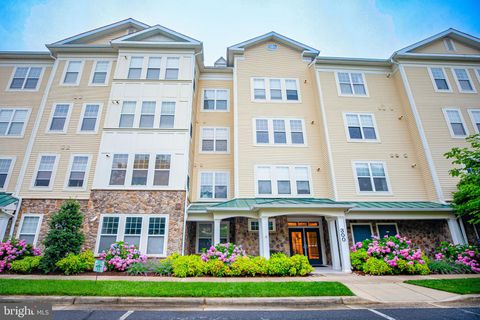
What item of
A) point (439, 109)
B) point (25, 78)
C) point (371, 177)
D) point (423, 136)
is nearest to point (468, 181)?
point (423, 136)

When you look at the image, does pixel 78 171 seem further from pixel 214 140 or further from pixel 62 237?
pixel 214 140

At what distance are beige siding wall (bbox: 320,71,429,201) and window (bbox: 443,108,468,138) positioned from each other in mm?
2256

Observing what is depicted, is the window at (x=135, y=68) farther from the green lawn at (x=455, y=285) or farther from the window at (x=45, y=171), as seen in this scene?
the green lawn at (x=455, y=285)

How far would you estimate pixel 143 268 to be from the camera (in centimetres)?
960

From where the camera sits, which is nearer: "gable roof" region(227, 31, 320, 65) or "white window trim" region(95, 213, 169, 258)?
"white window trim" region(95, 213, 169, 258)

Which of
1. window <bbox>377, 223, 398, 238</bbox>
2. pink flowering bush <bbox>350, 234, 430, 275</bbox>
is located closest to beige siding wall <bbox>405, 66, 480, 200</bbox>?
window <bbox>377, 223, 398, 238</bbox>

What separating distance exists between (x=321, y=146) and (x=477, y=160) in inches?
274

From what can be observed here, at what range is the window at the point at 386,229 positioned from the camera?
512 inches

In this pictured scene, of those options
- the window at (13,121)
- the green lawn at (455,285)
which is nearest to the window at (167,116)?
the window at (13,121)

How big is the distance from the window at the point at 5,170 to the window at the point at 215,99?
1186 centimetres

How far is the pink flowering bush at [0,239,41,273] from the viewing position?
9.46 metres

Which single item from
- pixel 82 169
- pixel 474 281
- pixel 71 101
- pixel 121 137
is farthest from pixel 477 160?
pixel 71 101

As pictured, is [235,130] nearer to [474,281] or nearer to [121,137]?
[121,137]

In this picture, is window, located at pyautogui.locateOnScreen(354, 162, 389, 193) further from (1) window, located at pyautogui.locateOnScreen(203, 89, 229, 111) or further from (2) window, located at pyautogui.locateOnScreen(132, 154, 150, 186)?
(2) window, located at pyautogui.locateOnScreen(132, 154, 150, 186)
